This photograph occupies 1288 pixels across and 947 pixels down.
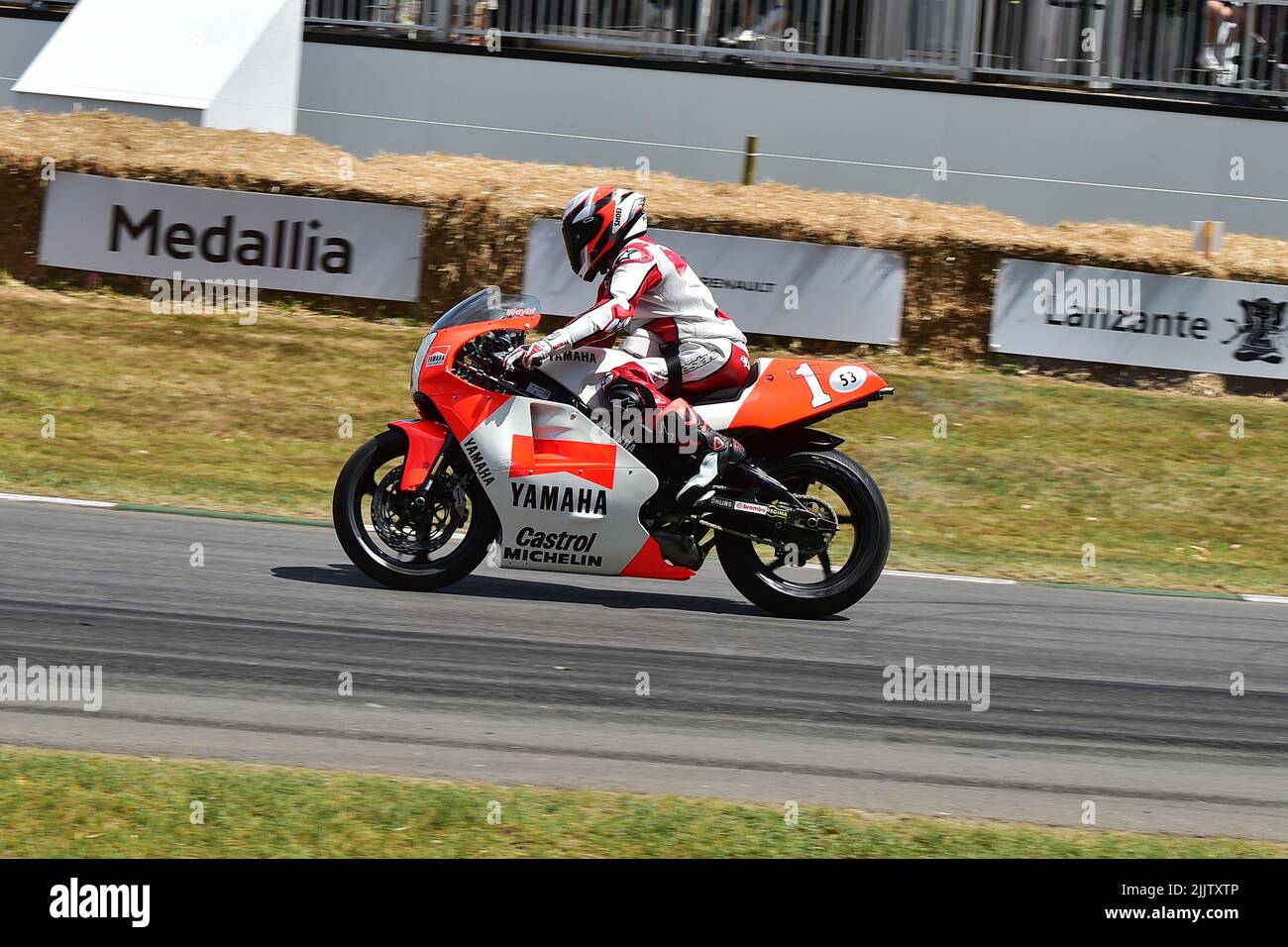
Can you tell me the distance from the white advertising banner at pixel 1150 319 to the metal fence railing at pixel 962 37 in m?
5.27

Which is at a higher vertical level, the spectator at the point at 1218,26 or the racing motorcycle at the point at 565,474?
the spectator at the point at 1218,26

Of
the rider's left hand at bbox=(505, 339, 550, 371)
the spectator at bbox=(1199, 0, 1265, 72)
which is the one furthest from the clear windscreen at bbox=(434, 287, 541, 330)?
the spectator at bbox=(1199, 0, 1265, 72)

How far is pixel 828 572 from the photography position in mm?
7574

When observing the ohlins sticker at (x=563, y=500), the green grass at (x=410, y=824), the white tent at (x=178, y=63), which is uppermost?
the white tent at (x=178, y=63)

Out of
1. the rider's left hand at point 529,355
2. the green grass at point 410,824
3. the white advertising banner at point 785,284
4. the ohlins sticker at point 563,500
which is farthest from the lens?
the white advertising banner at point 785,284

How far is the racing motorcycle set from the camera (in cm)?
717

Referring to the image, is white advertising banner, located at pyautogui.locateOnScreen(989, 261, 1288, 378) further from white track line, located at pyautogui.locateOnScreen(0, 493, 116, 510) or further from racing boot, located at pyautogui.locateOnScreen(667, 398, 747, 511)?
white track line, located at pyautogui.locateOnScreen(0, 493, 116, 510)

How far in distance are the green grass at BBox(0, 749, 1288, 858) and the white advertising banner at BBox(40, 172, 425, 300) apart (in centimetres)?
1004

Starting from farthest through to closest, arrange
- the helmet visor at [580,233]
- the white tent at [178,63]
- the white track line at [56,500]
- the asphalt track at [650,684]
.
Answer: the white tent at [178,63]
the white track line at [56,500]
the helmet visor at [580,233]
the asphalt track at [650,684]

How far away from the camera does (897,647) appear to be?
705 centimetres

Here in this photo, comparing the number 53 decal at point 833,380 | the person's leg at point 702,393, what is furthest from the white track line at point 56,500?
the number 53 decal at point 833,380

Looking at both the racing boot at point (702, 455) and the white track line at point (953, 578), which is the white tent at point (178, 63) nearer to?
the white track line at point (953, 578)

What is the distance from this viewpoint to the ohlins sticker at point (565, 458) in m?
7.17

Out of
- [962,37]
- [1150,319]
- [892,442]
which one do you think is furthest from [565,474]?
[962,37]
